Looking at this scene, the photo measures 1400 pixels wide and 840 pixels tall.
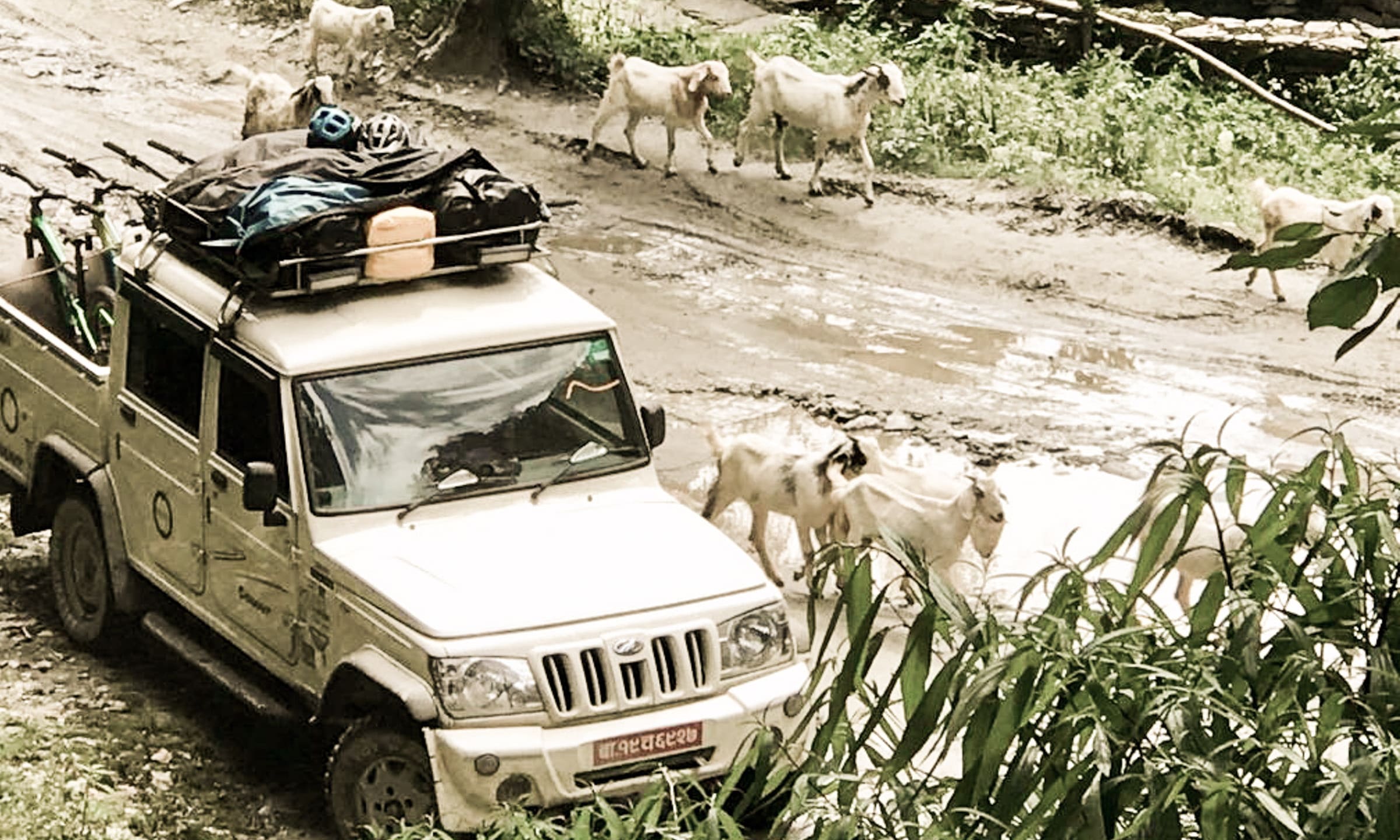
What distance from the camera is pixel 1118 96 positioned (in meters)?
A: 18.5

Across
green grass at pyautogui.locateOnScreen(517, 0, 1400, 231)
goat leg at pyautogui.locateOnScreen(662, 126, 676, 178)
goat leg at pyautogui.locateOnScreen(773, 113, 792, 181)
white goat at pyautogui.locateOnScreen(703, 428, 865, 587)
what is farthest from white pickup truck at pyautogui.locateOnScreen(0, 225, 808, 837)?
green grass at pyautogui.locateOnScreen(517, 0, 1400, 231)

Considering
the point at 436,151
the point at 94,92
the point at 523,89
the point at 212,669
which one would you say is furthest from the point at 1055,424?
the point at 94,92

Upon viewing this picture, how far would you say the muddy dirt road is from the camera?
9414mm

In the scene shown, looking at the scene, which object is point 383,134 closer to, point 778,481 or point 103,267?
point 103,267

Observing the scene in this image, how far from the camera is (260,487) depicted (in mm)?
7484

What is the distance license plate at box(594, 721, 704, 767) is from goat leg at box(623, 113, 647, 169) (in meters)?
11.2

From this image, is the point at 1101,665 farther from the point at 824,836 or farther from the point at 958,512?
the point at 958,512

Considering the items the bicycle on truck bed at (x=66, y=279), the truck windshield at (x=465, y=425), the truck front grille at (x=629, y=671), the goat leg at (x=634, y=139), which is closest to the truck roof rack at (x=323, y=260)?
the truck windshield at (x=465, y=425)

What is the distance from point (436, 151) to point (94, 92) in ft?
35.9

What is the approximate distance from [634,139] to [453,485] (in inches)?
420

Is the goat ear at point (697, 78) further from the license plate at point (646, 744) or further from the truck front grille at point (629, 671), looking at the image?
the license plate at point (646, 744)

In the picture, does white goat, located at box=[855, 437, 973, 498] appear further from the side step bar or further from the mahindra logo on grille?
the side step bar

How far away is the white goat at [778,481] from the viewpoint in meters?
10.1

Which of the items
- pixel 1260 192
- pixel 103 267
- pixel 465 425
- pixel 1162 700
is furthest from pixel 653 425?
pixel 1260 192
